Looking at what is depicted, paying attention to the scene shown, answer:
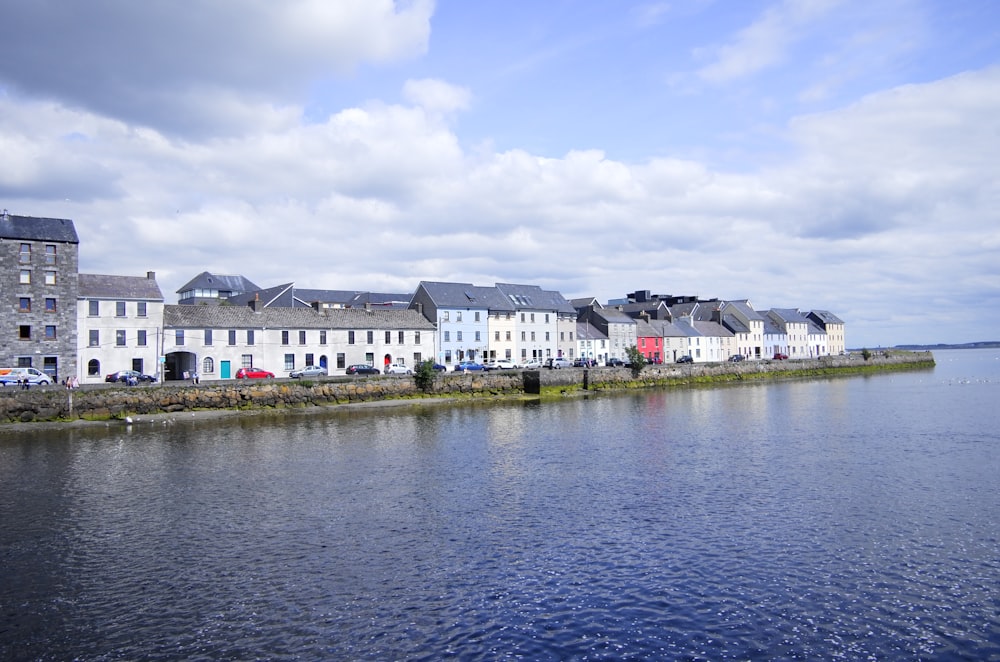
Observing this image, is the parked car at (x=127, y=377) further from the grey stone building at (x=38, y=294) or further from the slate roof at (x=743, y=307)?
the slate roof at (x=743, y=307)

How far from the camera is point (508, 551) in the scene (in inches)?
853

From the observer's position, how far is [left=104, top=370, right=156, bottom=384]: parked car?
212 feet

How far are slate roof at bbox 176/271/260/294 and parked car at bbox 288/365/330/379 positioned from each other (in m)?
58.3

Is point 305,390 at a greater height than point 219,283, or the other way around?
point 219,283

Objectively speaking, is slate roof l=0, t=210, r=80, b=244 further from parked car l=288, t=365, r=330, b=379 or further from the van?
parked car l=288, t=365, r=330, b=379

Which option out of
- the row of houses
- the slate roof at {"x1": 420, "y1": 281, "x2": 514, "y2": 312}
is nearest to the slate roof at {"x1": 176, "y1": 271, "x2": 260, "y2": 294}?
the row of houses

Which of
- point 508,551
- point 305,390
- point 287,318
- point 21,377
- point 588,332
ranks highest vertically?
point 287,318

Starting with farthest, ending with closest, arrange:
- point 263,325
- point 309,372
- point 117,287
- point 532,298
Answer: point 532,298 → point 263,325 → point 309,372 → point 117,287

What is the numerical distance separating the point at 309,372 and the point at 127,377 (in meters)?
17.5

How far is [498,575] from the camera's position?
19594mm

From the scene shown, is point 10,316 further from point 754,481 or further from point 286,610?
point 754,481

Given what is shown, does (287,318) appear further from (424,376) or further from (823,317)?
(823,317)

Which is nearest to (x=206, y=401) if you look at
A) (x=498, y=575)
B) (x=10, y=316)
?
(x=10, y=316)

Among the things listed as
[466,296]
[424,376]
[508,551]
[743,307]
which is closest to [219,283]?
[466,296]
